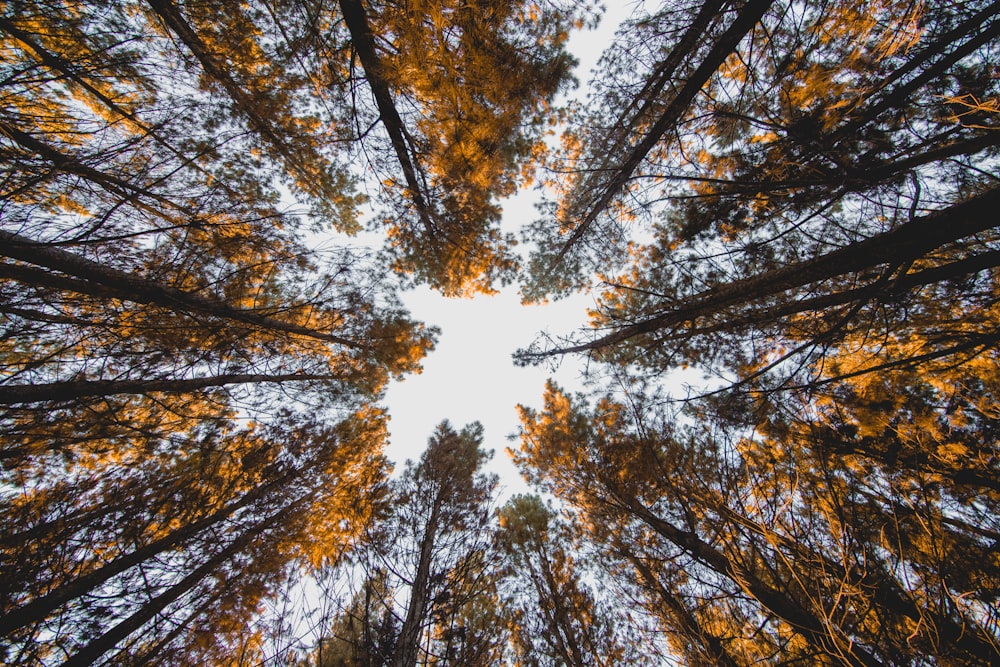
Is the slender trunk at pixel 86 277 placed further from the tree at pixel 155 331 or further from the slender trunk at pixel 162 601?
the slender trunk at pixel 162 601

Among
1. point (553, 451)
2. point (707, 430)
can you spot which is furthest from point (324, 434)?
point (707, 430)

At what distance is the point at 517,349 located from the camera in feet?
19.8

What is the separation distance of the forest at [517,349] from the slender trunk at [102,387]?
0.04m

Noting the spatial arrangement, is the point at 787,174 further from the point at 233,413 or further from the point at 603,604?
the point at 233,413

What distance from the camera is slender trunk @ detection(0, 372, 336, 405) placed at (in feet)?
9.85

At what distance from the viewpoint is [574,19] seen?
4262 millimetres

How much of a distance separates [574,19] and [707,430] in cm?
583

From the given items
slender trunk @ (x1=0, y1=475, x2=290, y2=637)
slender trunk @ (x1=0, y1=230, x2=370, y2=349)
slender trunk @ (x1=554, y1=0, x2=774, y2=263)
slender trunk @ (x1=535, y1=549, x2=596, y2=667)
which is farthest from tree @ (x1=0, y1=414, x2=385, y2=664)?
slender trunk @ (x1=554, y1=0, x2=774, y2=263)

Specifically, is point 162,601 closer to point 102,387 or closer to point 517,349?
point 102,387

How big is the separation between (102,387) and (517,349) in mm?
5370

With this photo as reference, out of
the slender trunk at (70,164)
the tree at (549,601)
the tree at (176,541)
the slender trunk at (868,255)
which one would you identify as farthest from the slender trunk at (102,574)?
the slender trunk at (868,255)

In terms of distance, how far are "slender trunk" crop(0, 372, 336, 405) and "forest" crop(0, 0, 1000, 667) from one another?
0.04 m

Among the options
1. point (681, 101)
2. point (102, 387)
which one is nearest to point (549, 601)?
point (102, 387)

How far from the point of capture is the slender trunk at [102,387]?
9.85 feet
